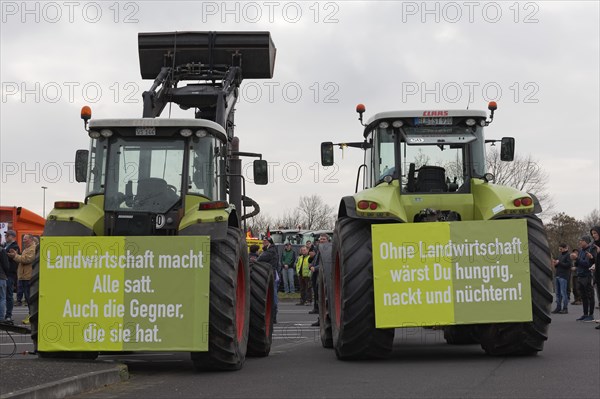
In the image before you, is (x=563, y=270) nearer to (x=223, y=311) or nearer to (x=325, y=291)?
(x=325, y=291)

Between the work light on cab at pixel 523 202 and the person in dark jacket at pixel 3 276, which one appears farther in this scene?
the person in dark jacket at pixel 3 276

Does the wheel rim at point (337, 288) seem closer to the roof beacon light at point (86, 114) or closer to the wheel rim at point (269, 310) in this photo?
the wheel rim at point (269, 310)

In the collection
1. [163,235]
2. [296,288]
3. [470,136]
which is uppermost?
[470,136]

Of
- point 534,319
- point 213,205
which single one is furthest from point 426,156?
point 213,205

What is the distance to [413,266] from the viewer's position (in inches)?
476

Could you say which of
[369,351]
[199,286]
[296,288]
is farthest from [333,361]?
[296,288]

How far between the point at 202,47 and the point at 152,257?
6052 mm

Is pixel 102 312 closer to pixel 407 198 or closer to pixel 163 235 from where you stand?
pixel 163 235

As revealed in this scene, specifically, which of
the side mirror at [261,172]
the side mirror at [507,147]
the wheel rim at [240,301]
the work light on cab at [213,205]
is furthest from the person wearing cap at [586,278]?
the work light on cab at [213,205]

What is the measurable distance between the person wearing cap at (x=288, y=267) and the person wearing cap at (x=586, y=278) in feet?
36.1

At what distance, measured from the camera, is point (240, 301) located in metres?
12.5

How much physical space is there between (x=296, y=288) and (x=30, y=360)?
1061 inches

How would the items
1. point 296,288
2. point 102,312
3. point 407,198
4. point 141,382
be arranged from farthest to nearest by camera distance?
point 296,288, point 407,198, point 102,312, point 141,382

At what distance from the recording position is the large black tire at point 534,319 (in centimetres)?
1203
